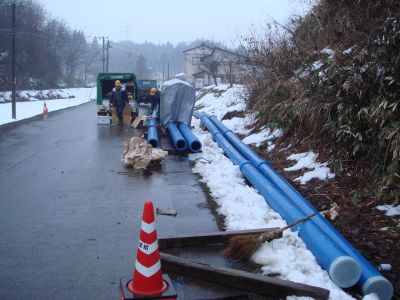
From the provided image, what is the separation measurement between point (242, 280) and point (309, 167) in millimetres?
4976

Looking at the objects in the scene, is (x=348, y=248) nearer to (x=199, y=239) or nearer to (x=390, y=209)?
(x=390, y=209)

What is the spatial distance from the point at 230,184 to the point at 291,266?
12.5ft

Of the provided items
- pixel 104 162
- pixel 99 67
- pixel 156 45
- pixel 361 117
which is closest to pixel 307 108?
pixel 361 117

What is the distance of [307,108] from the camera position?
10055 mm

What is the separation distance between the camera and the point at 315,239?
5.11m

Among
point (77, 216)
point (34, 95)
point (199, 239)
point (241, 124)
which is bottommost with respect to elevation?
point (77, 216)

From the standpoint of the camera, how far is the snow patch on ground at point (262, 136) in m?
12.5

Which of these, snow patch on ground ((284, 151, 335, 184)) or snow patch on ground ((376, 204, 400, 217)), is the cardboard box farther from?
snow patch on ground ((376, 204, 400, 217))

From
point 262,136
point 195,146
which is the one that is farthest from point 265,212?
point 262,136

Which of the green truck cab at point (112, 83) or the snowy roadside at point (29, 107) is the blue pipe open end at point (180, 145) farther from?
the snowy roadside at point (29, 107)

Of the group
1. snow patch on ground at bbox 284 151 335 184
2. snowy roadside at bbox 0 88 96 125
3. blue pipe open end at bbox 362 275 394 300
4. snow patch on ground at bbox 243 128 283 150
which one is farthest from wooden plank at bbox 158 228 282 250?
snowy roadside at bbox 0 88 96 125

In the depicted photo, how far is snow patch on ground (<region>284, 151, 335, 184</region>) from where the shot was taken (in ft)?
26.8

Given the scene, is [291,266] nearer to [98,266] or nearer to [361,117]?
[98,266]

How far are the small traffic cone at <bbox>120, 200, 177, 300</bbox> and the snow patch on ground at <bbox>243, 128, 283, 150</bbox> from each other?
8.58 m
